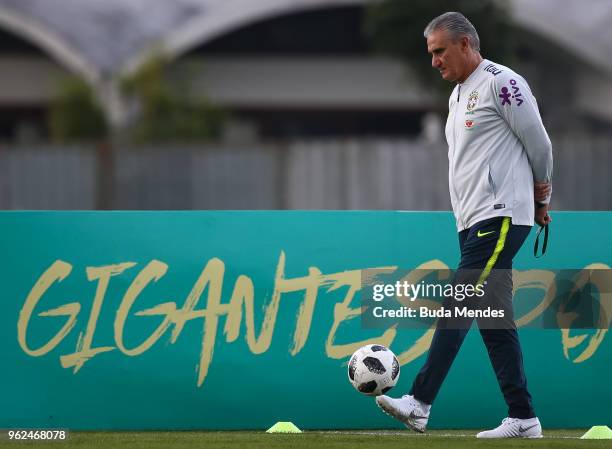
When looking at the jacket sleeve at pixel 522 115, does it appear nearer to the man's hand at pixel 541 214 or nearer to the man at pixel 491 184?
the man at pixel 491 184

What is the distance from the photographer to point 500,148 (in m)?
6.03

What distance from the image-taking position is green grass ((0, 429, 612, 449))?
5.86 metres

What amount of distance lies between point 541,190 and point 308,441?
1.61m

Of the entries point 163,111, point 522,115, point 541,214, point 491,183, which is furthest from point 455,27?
point 163,111

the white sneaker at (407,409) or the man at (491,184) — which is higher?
the man at (491,184)

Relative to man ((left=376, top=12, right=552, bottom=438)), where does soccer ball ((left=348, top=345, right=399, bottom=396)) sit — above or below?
below

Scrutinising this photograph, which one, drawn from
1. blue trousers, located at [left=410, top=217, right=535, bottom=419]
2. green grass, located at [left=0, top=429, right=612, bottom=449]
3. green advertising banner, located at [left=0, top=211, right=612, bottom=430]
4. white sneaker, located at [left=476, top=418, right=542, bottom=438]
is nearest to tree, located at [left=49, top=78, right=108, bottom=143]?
green advertising banner, located at [left=0, top=211, right=612, bottom=430]

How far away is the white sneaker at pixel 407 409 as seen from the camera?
239 inches

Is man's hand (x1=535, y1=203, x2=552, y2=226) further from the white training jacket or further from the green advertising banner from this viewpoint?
the green advertising banner

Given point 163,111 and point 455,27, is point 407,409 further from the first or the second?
point 163,111

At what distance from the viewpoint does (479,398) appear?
278 inches

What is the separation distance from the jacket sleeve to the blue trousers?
1.13 ft

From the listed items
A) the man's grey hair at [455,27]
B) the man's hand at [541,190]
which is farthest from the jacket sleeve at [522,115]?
the man's grey hair at [455,27]

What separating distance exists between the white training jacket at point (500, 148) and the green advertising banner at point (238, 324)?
1.06 metres
